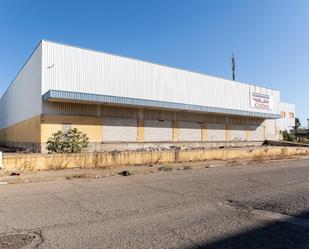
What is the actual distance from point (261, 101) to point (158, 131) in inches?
845

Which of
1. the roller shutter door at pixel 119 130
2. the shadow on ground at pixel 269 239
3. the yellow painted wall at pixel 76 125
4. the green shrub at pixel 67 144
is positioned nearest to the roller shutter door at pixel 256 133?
the roller shutter door at pixel 119 130

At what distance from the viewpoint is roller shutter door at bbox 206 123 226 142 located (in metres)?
42.5

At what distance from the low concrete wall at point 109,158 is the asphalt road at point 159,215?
3831 millimetres

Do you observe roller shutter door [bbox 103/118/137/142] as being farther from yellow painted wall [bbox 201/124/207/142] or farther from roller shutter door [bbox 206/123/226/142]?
roller shutter door [bbox 206/123/226/142]

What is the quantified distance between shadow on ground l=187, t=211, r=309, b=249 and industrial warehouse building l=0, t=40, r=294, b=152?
881 inches

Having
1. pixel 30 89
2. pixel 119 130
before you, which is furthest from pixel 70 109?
pixel 30 89

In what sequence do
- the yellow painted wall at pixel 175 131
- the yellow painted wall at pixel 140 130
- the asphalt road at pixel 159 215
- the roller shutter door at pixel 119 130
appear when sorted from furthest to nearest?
1. the yellow painted wall at pixel 175 131
2. the yellow painted wall at pixel 140 130
3. the roller shutter door at pixel 119 130
4. the asphalt road at pixel 159 215

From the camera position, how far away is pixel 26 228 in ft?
20.7

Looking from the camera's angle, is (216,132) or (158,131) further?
(216,132)

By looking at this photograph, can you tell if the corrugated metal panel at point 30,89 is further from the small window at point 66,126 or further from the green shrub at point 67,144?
the green shrub at point 67,144

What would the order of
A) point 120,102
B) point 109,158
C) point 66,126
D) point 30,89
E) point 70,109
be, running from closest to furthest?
point 109,158
point 66,126
point 70,109
point 120,102
point 30,89

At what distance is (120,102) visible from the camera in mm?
30750

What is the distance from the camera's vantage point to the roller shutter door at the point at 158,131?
35.2m

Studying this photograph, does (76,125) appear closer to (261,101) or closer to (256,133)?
(256,133)
